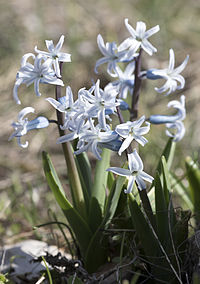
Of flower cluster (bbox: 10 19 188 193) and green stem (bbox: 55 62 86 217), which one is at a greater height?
flower cluster (bbox: 10 19 188 193)

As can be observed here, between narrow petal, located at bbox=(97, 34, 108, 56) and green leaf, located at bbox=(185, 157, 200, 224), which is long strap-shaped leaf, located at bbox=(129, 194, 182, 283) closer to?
green leaf, located at bbox=(185, 157, 200, 224)

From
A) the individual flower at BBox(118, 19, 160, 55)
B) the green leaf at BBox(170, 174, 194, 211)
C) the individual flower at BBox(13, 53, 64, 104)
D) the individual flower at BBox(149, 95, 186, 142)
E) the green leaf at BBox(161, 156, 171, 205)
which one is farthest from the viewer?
the green leaf at BBox(170, 174, 194, 211)

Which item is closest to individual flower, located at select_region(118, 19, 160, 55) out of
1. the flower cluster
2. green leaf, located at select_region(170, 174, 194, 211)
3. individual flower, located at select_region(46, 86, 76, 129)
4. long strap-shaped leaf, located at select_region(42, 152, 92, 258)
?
the flower cluster

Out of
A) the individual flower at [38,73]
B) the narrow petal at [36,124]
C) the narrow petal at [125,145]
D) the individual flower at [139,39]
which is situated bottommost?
the narrow petal at [125,145]

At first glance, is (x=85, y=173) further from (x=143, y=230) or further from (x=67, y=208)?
(x=143, y=230)

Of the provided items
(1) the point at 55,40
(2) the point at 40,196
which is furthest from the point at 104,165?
(1) the point at 55,40

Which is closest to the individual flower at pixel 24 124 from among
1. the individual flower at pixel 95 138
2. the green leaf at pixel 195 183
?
the individual flower at pixel 95 138

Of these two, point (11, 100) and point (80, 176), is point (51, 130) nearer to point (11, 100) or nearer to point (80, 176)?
point (11, 100)

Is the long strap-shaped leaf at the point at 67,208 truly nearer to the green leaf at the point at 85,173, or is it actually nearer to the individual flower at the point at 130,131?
the green leaf at the point at 85,173
